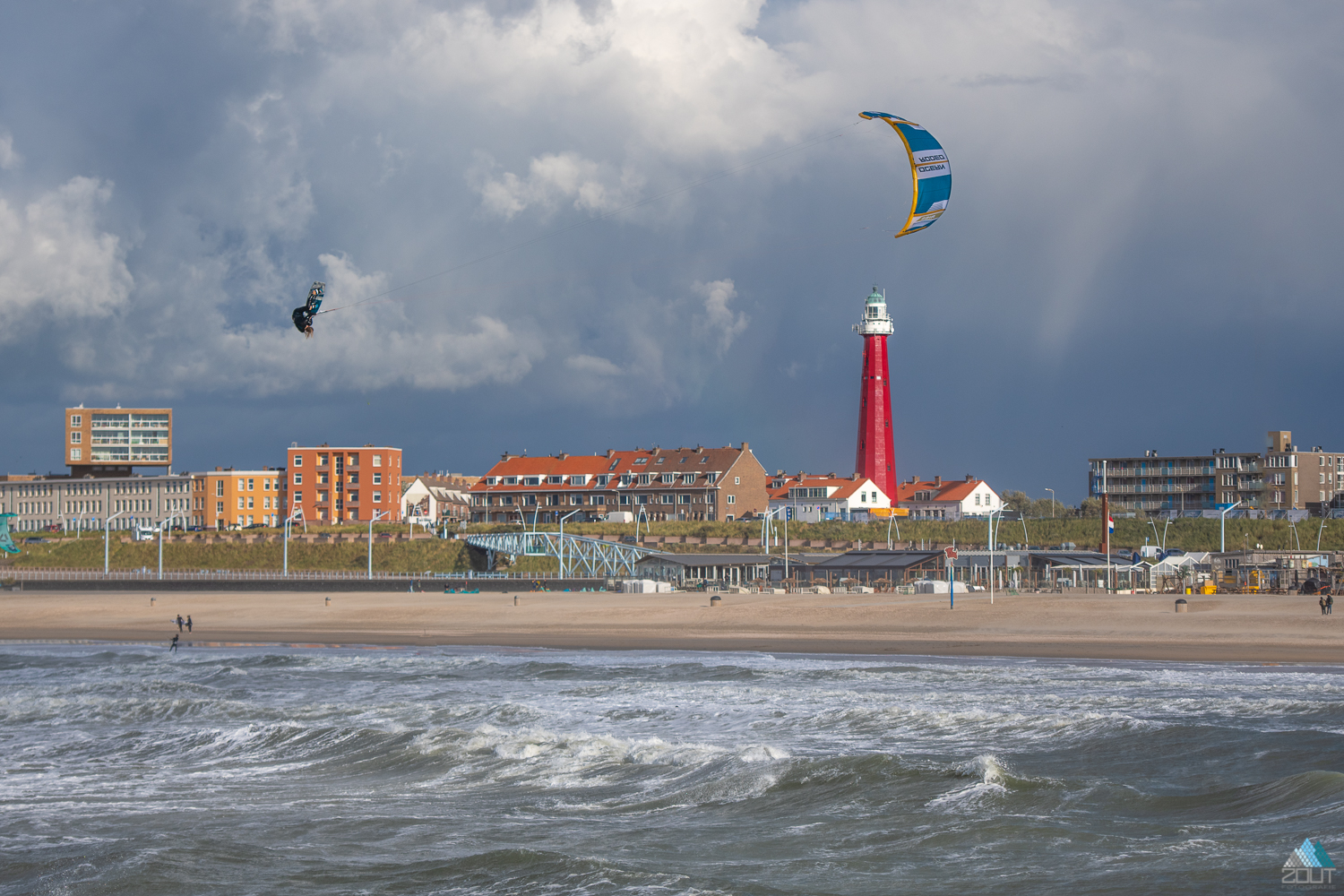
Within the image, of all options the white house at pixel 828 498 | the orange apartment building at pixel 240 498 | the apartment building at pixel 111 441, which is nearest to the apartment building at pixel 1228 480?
the white house at pixel 828 498

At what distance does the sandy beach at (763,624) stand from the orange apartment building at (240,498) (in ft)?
164

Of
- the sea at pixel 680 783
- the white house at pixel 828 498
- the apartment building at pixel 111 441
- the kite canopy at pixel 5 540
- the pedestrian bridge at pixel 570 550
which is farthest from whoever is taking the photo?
the apartment building at pixel 111 441

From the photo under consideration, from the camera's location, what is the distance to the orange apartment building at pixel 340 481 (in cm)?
10031

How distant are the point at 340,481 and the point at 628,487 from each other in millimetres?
26459

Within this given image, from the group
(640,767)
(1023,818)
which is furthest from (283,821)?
(1023,818)

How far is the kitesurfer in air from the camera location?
2539 cm

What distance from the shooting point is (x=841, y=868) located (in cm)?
1134

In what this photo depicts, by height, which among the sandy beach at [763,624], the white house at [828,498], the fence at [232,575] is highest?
the white house at [828,498]

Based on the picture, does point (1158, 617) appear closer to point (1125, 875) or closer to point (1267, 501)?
point (1125, 875)

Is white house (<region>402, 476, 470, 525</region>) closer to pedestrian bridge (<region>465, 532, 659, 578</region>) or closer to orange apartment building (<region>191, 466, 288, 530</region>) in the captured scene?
orange apartment building (<region>191, 466, 288, 530</region>)

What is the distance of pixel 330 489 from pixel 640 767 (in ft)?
293

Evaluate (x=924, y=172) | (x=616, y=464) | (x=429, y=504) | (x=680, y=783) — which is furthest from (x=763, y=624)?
(x=429, y=504)

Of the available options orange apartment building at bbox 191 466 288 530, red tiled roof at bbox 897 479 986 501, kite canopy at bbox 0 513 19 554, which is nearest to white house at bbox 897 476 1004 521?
red tiled roof at bbox 897 479 986 501

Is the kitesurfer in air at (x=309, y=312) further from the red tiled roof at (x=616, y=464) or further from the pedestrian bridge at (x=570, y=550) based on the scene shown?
the red tiled roof at (x=616, y=464)
